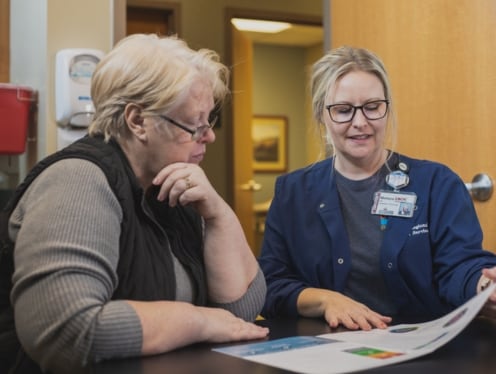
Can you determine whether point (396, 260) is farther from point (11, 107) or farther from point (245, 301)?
point (11, 107)

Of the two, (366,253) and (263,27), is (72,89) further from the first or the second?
(263,27)

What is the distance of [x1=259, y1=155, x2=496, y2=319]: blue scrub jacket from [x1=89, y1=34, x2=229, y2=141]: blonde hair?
1.88 ft

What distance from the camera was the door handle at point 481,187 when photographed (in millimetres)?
1945

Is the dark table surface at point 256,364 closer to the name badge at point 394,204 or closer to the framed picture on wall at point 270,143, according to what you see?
the name badge at point 394,204

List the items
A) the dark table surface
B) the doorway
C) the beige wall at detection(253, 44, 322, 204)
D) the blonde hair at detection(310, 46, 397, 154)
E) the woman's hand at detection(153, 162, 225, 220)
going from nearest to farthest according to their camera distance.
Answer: the dark table surface, the woman's hand at detection(153, 162, 225, 220), the blonde hair at detection(310, 46, 397, 154), the doorway, the beige wall at detection(253, 44, 322, 204)

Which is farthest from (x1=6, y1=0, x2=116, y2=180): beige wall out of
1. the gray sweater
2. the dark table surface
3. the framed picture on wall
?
the framed picture on wall

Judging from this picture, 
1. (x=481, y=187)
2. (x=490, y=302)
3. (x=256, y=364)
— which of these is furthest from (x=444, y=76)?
(x=256, y=364)

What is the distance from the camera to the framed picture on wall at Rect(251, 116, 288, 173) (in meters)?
7.81

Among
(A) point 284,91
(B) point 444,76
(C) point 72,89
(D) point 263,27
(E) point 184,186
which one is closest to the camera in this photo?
(E) point 184,186

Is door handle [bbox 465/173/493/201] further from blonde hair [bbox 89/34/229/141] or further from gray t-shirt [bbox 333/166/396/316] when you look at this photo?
blonde hair [bbox 89/34/229/141]

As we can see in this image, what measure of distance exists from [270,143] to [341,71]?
614 cm

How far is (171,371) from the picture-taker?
951mm

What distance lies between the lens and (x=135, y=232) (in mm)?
1208

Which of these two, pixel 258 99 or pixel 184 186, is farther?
pixel 258 99
